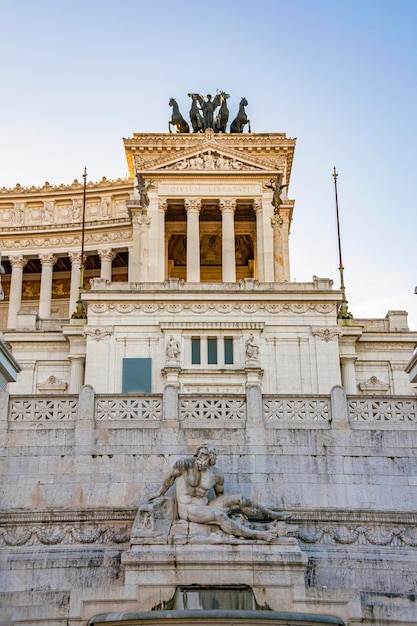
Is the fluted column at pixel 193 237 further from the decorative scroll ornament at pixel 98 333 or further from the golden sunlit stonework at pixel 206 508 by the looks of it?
the golden sunlit stonework at pixel 206 508

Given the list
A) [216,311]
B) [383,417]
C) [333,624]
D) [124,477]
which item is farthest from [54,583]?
[216,311]

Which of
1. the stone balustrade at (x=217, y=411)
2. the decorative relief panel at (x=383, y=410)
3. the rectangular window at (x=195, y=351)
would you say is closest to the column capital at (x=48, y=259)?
the rectangular window at (x=195, y=351)

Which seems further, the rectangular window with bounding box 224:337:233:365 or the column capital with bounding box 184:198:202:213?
the column capital with bounding box 184:198:202:213

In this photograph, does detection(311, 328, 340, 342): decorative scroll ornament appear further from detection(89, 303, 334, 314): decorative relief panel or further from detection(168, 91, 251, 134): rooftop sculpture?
detection(168, 91, 251, 134): rooftop sculpture

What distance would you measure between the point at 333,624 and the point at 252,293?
2924cm

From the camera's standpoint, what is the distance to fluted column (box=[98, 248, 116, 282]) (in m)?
74.7

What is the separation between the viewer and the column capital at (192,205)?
62.0 metres

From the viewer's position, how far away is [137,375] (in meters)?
44.0

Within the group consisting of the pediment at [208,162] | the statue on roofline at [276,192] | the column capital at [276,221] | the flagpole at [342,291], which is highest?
the pediment at [208,162]

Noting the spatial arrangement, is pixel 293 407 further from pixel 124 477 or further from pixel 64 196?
pixel 64 196

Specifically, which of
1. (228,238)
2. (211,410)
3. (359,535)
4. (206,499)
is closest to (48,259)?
(228,238)

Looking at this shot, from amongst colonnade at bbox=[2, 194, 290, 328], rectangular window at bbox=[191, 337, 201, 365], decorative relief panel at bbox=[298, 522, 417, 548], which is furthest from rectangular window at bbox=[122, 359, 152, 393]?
decorative relief panel at bbox=[298, 522, 417, 548]

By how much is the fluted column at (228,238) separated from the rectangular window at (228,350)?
14255 millimetres

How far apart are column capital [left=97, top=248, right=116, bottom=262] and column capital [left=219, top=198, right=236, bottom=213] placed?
1597cm
